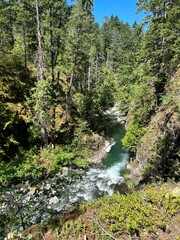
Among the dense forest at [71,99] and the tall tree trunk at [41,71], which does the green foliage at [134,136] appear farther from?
the tall tree trunk at [41,71]

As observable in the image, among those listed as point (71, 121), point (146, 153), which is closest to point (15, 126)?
point (71, 121)

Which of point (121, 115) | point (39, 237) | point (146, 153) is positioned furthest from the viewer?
point (121, 115)

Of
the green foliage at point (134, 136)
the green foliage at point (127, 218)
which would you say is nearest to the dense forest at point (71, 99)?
the green foliage at point (134, 136)

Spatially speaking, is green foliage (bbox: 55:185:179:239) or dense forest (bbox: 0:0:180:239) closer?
green foliage (bbox: 55:185:179:239)

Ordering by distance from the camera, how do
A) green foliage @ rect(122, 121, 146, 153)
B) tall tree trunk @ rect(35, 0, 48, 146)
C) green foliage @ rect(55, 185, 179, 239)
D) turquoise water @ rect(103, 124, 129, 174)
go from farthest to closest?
turquoise water @ rect(103, 124, 129, 174)
green foliage @ rect(122, 121, 146, 153)
tall tree trunk @ rect(35, 0, 48, 146)
green foliage @ rect(55, 185, 179, 239)

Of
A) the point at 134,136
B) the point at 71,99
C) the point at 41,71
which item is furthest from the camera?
the point at 71,99

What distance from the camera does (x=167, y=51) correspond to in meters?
16.0

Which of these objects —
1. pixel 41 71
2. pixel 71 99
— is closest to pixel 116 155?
pixel 71 99


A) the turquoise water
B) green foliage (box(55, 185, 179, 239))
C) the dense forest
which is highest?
the dense forest

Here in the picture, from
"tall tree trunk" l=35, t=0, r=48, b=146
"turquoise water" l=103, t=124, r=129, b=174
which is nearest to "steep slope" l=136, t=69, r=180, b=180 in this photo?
"turquoise water" l=103, t=124, r=129, b=174

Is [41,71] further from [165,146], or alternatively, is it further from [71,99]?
[165,146]

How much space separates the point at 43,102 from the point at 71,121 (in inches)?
205

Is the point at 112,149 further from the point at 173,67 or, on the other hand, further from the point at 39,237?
the point at 39,237

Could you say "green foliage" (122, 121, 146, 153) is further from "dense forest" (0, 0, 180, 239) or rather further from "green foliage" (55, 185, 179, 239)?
"green foliage" (55, 185, 179, 239)
